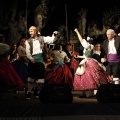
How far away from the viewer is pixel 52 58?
884 cm

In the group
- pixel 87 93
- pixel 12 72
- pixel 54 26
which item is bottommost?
pixel 87 93

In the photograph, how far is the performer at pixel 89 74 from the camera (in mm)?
7336

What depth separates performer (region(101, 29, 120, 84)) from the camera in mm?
7125

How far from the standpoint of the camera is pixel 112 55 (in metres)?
7.16

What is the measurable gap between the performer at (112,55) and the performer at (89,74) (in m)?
0.21

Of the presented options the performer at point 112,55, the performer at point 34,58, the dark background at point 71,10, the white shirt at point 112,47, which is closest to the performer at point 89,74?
the performer at point 112,55

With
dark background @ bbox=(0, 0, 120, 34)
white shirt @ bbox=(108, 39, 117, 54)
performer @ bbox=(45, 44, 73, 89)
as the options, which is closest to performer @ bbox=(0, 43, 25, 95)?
white shirt @ bbox=(108, 39, 117, 54)

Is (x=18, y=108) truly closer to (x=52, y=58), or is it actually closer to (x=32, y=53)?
(x=32, y=53)

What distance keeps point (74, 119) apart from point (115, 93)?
1.13 metres

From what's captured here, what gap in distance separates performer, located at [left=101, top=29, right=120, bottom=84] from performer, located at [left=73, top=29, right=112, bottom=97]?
0.67 feet

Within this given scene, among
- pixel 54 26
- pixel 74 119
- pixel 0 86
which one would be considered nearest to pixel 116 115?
pixel 74 119

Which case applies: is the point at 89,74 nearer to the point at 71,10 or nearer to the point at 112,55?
the point at 112,55

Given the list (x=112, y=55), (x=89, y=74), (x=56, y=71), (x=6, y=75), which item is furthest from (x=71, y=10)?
(x=6, y=75)

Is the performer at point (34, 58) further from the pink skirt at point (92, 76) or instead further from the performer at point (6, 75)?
the pink skirt at point (92, 76)
